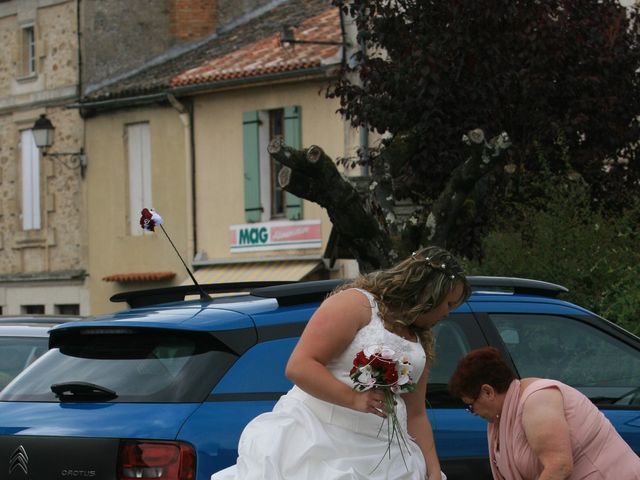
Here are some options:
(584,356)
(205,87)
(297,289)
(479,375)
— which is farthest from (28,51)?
(479,375)

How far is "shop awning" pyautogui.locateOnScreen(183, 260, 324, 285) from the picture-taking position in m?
27.0

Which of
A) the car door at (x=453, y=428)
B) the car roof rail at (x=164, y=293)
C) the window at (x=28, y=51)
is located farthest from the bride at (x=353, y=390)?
the window at (x=28, y=51)

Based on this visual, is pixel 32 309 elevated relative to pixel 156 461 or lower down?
lower down

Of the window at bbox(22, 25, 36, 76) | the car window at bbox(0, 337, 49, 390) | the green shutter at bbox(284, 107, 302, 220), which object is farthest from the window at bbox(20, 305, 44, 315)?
the car window at bbox(0, 337, 49, 390)

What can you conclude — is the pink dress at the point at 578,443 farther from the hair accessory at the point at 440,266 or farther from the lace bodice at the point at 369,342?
the hair accessory at the point at 440,266

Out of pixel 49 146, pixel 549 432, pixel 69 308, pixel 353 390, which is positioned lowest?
pixel 69 308

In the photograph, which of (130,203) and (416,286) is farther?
(130,203)

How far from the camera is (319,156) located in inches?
557

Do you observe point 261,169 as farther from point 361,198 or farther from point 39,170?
point 361,198

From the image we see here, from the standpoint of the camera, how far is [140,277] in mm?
30500

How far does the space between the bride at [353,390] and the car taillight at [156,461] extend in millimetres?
366

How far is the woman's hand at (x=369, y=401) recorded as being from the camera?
552 cm

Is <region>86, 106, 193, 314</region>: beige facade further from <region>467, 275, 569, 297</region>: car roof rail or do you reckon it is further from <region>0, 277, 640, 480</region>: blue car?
<region>0, 277, 640, 480</region>: blue car

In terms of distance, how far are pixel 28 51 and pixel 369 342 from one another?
30178mm
